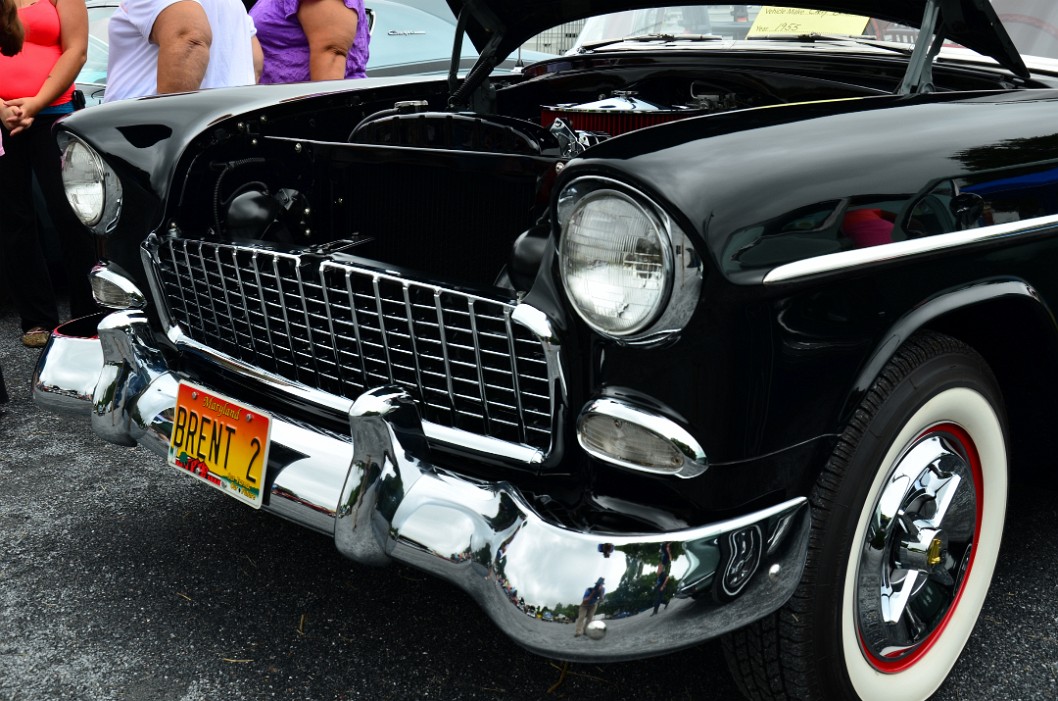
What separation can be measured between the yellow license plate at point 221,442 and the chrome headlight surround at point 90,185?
531 mm

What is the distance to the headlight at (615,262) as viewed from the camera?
4.45ft

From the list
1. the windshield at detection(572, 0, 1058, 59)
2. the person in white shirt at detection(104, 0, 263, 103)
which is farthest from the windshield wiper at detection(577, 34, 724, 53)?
the person in white shirt at detection(104, 0, 263, 103)

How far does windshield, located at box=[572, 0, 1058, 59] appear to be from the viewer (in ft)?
8.01

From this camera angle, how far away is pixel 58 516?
8.21 ft

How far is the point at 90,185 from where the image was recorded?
7.26ft

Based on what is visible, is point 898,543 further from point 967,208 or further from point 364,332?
point 364,332

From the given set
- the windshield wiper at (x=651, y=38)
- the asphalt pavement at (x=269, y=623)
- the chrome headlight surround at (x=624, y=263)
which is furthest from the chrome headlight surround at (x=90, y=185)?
the windshield wiper at (x=651, y=38)

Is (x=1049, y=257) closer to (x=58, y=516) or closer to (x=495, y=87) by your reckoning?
(x=495, y=87)

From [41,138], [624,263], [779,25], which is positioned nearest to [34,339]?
[41,138]

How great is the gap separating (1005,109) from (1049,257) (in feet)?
0.92

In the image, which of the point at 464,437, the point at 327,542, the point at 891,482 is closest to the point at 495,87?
the point at 327,542

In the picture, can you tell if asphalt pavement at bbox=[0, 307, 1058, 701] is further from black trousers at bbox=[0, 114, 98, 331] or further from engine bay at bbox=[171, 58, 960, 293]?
black trousers at bbox=[0, 114, 98, 331]

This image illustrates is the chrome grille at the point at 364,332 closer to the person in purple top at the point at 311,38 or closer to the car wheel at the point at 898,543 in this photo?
the car wheel at the point at 898,543

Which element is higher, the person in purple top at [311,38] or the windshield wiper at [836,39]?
the windshield wiper at [836,39]
